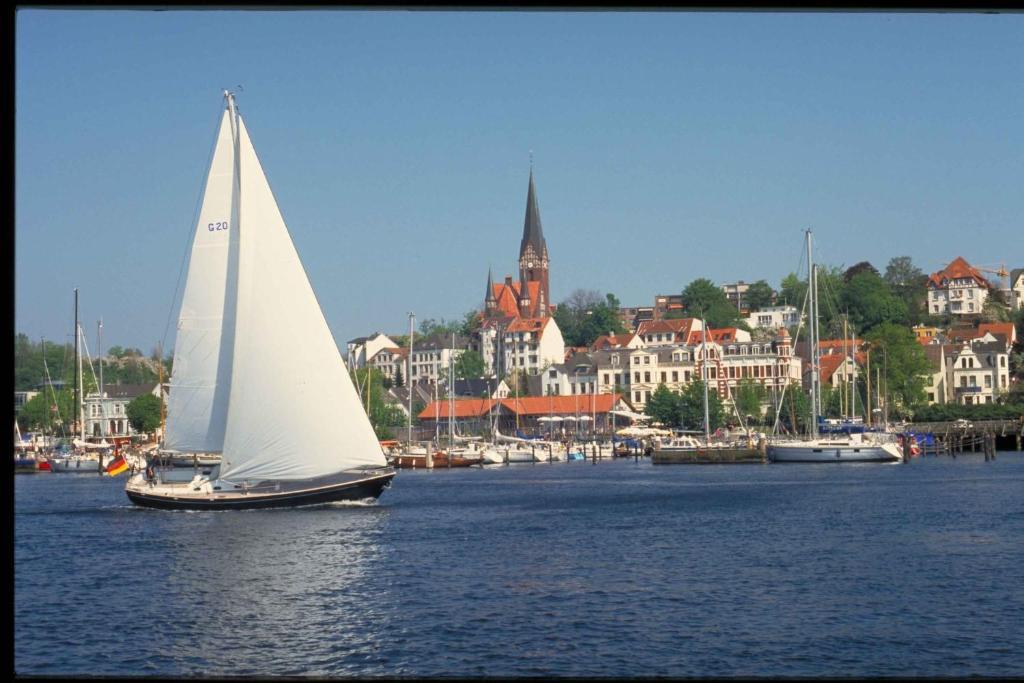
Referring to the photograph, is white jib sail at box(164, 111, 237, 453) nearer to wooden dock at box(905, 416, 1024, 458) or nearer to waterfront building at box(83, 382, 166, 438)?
wooden dock at box(905, 416, 1024, 458)

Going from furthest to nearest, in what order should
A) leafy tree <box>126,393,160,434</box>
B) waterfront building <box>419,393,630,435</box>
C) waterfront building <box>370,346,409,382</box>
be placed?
1. waterfront building <box>370,346,409,382</box>
2. waterfront building <box>419,393,630,435</box>
3. leafy tree <box>126,393,160,434</box>

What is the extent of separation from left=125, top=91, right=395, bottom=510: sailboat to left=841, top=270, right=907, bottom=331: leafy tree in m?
112

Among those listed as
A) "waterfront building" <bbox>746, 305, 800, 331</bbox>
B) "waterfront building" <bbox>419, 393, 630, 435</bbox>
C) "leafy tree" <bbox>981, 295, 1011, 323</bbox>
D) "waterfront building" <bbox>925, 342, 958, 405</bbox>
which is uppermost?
"waterfront building" <bbox>746, 305, 800, 331</bbox>

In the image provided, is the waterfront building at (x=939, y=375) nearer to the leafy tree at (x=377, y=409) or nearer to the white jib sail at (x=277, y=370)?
the leafy tree at (x=377, y=409)

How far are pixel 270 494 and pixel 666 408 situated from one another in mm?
76367

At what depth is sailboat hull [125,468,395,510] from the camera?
3481 centimetres

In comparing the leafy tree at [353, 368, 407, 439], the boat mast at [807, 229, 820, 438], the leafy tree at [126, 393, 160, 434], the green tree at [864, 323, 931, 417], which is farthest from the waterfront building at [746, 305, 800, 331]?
the boat mast at [807, 229, 820, 438]

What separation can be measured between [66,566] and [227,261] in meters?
11.0

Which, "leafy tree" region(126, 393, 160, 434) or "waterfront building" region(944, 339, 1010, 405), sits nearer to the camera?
"leafy tree" region(126, 393, 160, 434)

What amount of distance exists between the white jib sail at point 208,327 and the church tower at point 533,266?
13417 centimetres

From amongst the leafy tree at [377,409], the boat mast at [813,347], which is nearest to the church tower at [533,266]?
the leafy tree at [377,409]

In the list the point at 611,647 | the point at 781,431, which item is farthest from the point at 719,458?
the point at 611,647

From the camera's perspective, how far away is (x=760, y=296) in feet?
565

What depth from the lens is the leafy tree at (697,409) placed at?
4151 inches
